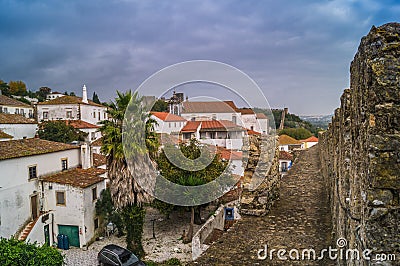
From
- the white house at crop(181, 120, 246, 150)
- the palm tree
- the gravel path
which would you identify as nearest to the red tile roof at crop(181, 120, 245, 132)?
the white house at crop(181, 120, 246, 150)

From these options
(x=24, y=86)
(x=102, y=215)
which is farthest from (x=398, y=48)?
(x=24, y=86)

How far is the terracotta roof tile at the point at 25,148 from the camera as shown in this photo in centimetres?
1727

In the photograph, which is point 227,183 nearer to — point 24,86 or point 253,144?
point 253,144

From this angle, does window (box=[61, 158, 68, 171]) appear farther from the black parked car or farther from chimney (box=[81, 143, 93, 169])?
the black parked car

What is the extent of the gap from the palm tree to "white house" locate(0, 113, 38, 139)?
51.1ft

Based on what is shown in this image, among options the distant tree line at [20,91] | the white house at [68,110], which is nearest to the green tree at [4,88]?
the distant tree line at [20,91]

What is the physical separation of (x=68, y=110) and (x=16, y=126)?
696 inches

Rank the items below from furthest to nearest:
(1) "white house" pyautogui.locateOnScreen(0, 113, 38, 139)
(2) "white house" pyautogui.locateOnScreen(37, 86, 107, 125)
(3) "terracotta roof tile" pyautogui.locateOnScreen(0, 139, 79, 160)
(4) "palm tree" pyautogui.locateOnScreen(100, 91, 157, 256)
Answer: (2) "white house" pyautogui.locateOnScreen(37, 86, 107, 125)
(1) "white house" pyautogui.locateOnScreen(0, 113, 38, 139)
(3) "terracotta roof tile" pyautogui.locateOnScreen(0, 139, 79, 160)
(4) "palm tree" pyautogui.locateOnScreen(100, 91, 157, 256)

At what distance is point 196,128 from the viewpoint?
35.2 metres

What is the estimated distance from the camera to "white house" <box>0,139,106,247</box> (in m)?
16.9

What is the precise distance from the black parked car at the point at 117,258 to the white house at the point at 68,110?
30971 millimetres

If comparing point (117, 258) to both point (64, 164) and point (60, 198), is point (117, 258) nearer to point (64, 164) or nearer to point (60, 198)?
point (60, 198)

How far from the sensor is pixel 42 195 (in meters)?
18.9

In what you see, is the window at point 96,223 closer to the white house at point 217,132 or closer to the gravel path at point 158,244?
the gravel path at point 158,244
